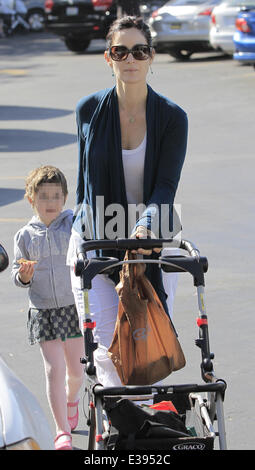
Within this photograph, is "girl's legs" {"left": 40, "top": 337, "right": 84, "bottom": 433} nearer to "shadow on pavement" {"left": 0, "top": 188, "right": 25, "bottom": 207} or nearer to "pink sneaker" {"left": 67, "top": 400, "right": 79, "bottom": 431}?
"pink sneaker" {"left": 67, "top": 400, "right": 79, "bottom": 431}

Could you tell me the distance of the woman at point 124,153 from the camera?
4316 millimetres

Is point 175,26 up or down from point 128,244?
down

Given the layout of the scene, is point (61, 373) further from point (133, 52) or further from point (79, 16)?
point (79, 16)

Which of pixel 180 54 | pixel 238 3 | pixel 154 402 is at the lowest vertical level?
pixel 180 54

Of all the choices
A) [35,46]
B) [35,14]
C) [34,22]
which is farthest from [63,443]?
[35,14]

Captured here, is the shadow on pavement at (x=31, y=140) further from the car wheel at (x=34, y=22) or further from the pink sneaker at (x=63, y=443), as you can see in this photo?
the car wheel at (x=34, y=22)

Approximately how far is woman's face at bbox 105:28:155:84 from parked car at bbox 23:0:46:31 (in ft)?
113

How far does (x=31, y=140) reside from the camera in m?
14.9

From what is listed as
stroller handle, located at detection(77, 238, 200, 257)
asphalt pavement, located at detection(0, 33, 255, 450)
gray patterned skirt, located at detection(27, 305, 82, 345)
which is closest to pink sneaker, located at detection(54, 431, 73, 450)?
asphalt pavement, located at detection(0, 33, 255, 450)

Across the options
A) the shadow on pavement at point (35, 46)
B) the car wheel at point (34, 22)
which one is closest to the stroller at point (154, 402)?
the shadow on pavement at point (35, 46)

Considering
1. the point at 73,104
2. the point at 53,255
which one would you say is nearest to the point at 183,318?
the point at 53,255

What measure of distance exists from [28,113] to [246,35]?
486cm

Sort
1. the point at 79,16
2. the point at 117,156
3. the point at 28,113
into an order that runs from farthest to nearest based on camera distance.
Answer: the point at 79,16
the point at 28,113
the point at 117,156

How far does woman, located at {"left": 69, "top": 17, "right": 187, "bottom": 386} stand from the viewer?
14.2ft
